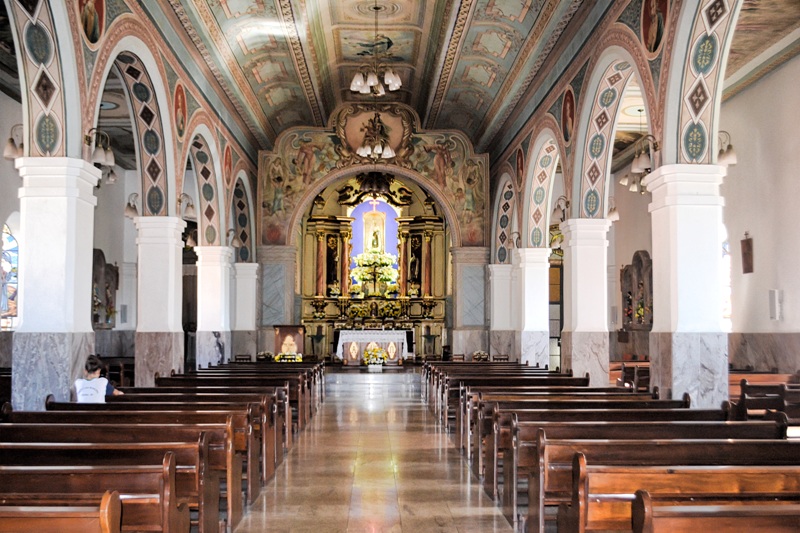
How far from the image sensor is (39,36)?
7.90 meters

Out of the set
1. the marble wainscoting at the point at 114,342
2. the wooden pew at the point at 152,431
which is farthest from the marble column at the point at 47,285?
the marble wainscoting at the point at 114,342

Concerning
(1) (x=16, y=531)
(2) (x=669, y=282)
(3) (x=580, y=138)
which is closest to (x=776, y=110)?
(3) (x=580, y=138)

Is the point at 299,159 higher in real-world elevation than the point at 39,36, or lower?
higher

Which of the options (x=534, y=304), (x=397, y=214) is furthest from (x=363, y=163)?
(x=397, y=214)

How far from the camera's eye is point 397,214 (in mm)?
26266

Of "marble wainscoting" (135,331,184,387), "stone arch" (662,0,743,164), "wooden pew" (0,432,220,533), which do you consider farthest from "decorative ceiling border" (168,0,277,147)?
"wooden pew" (0,432,220,533)

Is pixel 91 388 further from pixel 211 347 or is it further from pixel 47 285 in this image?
pixel 211 347

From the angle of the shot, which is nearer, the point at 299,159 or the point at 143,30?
the point at 143,30

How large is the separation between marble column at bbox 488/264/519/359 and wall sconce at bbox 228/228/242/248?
5.83m

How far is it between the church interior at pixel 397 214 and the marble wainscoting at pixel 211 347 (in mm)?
70

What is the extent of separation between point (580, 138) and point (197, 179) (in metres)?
7.15

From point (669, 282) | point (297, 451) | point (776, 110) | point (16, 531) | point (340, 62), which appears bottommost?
point (297, 451)

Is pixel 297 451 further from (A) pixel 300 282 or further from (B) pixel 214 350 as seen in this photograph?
(A) pixel 300 282

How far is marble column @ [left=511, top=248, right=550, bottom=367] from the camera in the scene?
54.5 ft
